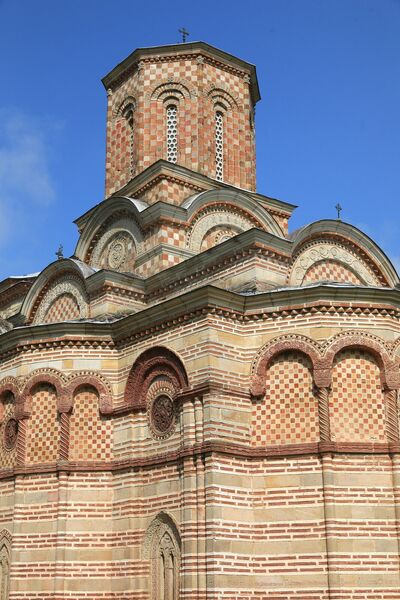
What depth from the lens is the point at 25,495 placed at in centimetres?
1409

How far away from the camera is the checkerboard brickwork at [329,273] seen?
1528cm

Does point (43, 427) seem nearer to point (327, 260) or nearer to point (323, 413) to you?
point (323, 413)

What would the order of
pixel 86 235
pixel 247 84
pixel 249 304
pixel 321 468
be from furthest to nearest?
pixel 247 84, pixel 86 235, pixel 249 304, pixel 321 468

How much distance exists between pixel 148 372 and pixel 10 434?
3103 mm

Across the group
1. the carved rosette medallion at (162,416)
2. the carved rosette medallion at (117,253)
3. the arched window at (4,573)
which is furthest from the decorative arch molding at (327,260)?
the arched window at (4,573)

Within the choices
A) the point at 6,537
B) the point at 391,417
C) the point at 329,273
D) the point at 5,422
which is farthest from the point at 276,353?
the point at 6,537

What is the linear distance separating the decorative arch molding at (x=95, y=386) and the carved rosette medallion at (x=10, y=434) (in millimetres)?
1323

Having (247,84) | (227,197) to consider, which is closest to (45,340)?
(227,197)

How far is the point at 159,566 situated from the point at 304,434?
10.4 feet

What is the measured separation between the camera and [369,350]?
41.8ft

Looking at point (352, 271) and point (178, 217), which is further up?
point (178, 217)

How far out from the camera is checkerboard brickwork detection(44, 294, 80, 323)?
1664cm

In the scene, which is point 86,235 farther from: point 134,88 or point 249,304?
point 249,304

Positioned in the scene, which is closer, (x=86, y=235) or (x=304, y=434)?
(x=304, y=434)
